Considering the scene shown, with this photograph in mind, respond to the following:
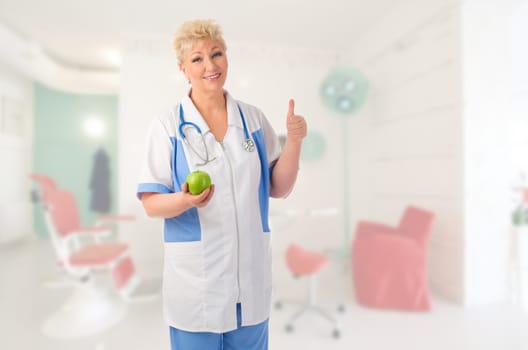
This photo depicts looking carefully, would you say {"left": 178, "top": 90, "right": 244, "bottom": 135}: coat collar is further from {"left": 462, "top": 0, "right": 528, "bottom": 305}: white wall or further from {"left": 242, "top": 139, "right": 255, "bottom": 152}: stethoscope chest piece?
{"left": 462, "top": 0, "right": 528, "bottom": 305}: white wall

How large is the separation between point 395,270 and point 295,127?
1832mm

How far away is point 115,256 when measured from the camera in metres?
1.67

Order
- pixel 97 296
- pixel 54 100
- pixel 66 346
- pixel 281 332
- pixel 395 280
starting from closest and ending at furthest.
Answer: pixel 66 346
pixel 281 332
pixel 97 296
pixel 395 280
pixel 54 100

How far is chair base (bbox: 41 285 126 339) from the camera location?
1667mm

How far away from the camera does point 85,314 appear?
1.82 meters

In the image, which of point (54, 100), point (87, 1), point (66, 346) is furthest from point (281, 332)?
point (54, 100)

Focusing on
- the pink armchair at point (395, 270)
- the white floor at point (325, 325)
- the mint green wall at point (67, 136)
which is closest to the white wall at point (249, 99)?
the white floor at point (325, 325)

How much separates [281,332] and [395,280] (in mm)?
969

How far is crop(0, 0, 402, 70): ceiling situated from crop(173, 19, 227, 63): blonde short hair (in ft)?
0.39

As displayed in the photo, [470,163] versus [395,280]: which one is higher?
[470,163]

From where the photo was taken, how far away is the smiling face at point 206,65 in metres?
0.65

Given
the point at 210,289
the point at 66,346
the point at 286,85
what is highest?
the point at 286,85

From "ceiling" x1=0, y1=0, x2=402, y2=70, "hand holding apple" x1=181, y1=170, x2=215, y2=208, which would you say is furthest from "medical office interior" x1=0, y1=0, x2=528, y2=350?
"hand holding apple" x1=181, y1=170, x2=215, y2=208

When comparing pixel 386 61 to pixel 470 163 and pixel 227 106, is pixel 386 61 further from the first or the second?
pixel 227 106
